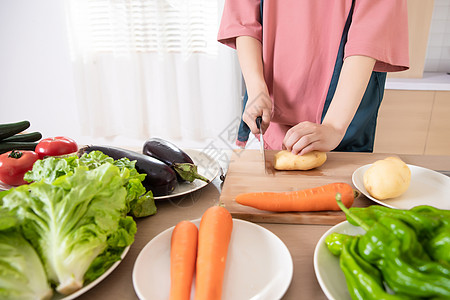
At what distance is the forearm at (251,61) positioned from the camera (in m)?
1.25

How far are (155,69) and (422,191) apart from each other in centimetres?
251

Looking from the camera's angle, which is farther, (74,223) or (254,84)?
(254,84)

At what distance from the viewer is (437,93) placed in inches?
83.8

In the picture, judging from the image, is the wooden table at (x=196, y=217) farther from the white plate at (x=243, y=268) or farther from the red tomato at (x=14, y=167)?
the red tomato at (x=14, y=167)

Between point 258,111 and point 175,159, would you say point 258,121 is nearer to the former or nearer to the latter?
point 258,111

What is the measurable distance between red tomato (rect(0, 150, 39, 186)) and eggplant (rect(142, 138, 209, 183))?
1.07 feet

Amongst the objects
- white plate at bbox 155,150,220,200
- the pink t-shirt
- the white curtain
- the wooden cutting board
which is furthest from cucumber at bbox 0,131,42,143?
the white curtain

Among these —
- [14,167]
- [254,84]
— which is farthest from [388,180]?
[14,167]

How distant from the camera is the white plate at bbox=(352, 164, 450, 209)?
2.50 ft

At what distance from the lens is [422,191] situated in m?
0.82

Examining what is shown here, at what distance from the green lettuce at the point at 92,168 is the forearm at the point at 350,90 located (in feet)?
2.23

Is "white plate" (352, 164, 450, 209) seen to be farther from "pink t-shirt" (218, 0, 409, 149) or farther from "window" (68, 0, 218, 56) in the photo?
"window" (68, 0, 218, 56)

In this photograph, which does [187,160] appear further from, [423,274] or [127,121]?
[127,121]

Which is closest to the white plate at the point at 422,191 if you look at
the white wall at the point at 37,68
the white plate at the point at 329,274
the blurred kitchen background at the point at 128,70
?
the white plate at the point at 329,274
